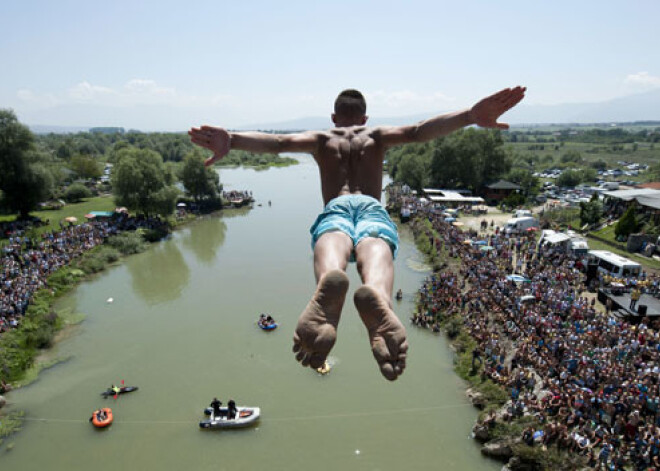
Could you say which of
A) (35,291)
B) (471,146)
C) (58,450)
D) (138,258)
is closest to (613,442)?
(58,450)

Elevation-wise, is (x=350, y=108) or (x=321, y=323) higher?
(x=350, y=108)

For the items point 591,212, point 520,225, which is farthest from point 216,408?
point 591,212

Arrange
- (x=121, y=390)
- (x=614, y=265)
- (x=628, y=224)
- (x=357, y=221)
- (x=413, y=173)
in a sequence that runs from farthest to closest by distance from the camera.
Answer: (x=413, y=173), (x=628, y=224), (x=614, y=265), (x=121, y=390), (x=357, y=221)

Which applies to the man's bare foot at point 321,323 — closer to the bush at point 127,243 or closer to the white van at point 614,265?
the white van at point 614,265

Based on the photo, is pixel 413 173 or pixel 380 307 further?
pixel 413 173

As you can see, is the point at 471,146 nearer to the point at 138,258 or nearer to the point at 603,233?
A: the point at 603,233

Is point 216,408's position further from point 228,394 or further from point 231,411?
point 228,394
